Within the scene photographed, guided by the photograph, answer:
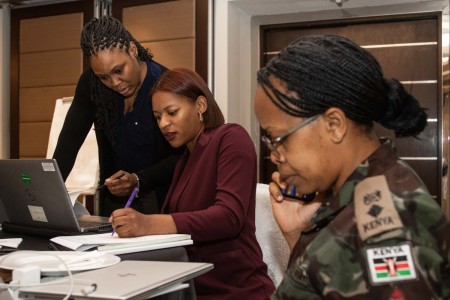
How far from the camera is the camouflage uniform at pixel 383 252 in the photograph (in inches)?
25.5

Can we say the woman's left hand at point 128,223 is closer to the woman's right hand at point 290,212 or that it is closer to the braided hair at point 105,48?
the woman's right hand at point 290,212

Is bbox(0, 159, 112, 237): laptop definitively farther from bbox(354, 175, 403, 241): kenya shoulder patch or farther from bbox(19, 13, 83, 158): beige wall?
bbox(19, 13, 83, 158): beige wall

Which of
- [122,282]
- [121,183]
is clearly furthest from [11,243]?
[122,282]

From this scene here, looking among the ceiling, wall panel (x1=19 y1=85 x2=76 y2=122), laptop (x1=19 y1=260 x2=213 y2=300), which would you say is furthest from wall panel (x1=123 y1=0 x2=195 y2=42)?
laptop (x1=19 y1=260 x2=213 y2=300)

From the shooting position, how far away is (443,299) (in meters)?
0.67

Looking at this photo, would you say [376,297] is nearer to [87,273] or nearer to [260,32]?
[87,273]

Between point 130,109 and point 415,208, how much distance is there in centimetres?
135

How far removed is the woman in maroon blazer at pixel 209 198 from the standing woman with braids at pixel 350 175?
1.53 ft

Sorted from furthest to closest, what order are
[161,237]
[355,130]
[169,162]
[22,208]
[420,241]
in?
1. [169,162]
2. [22,208]
3. [161,237]
4. [355,130]
5. [420,241]

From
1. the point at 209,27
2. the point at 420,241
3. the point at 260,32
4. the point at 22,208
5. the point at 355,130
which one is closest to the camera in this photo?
the point at 420,241

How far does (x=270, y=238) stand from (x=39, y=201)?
0.72m

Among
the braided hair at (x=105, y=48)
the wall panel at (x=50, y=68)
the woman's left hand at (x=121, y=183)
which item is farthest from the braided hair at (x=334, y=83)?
the wall panel at (x=50, y=68)

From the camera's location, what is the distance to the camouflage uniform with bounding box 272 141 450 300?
65 cm

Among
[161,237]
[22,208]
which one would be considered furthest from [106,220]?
[161,237]
